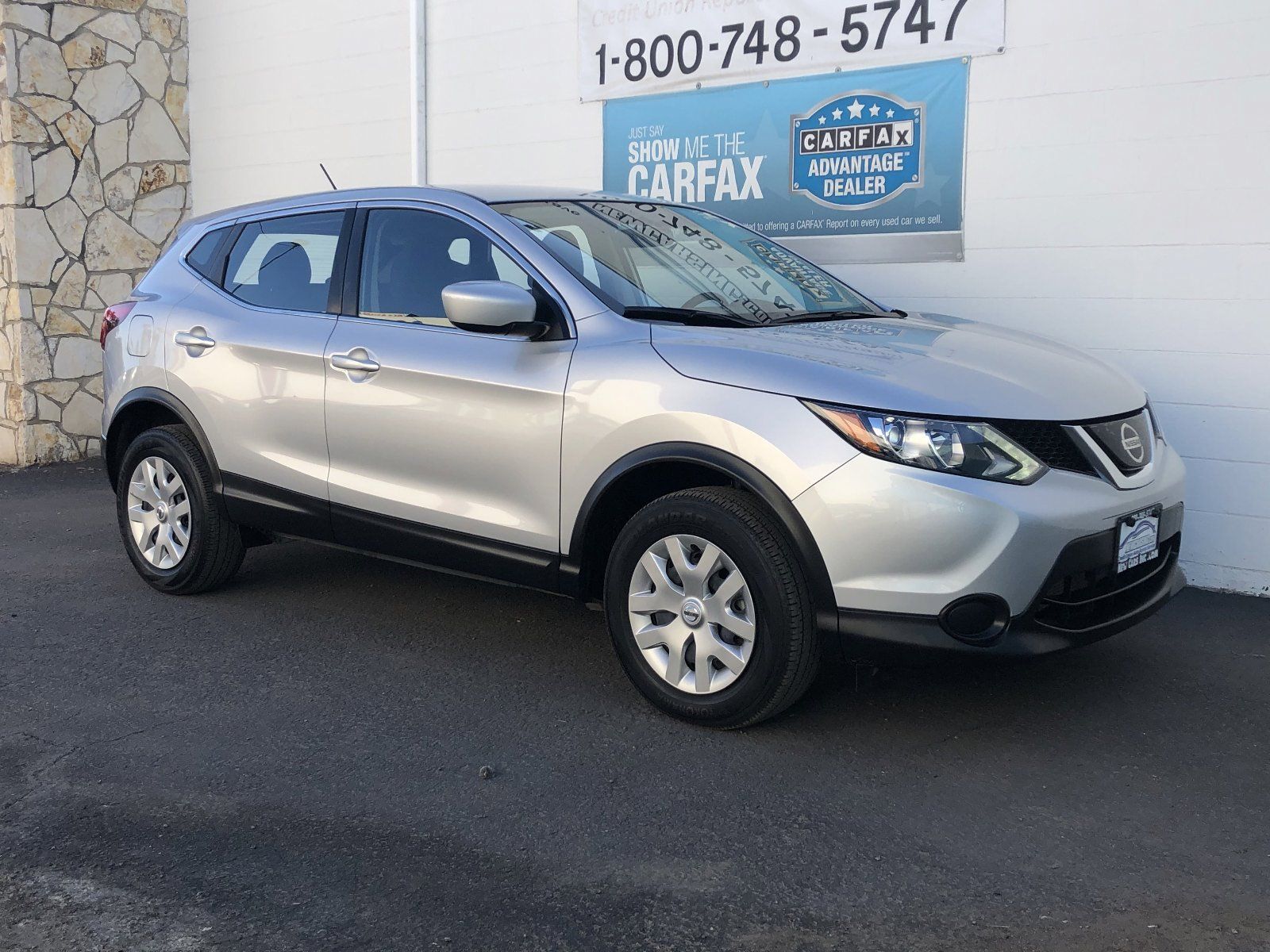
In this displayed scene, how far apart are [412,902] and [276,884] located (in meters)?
0.35

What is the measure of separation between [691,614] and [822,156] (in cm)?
387

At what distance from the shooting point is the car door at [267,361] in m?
4.98

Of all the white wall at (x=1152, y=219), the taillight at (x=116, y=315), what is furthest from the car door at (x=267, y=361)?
the white wall at (x=1152, y=219)

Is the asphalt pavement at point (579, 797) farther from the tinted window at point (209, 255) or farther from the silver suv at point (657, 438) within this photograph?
the tinted window at point (209, 255)

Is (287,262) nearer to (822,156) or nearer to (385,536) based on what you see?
(385,536)

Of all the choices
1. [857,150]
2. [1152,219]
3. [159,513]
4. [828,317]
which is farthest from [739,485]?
[857,150]

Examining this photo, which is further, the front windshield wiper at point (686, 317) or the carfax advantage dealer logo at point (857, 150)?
the carfax advantage dealer logo at point (857, 150)

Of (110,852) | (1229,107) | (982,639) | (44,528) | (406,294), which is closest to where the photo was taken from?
(110,852)

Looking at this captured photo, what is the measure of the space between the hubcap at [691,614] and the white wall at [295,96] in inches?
227

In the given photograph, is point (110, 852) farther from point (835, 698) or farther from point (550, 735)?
point (835, 698)

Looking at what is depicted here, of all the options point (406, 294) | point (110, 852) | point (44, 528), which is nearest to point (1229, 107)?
point (406, 294)

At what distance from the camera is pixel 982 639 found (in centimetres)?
361

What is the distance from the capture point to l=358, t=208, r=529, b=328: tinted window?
4629 mm

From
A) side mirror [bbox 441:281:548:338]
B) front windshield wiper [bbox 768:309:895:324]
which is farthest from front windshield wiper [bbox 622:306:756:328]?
side mirror [bbox 441:281:548:338]
